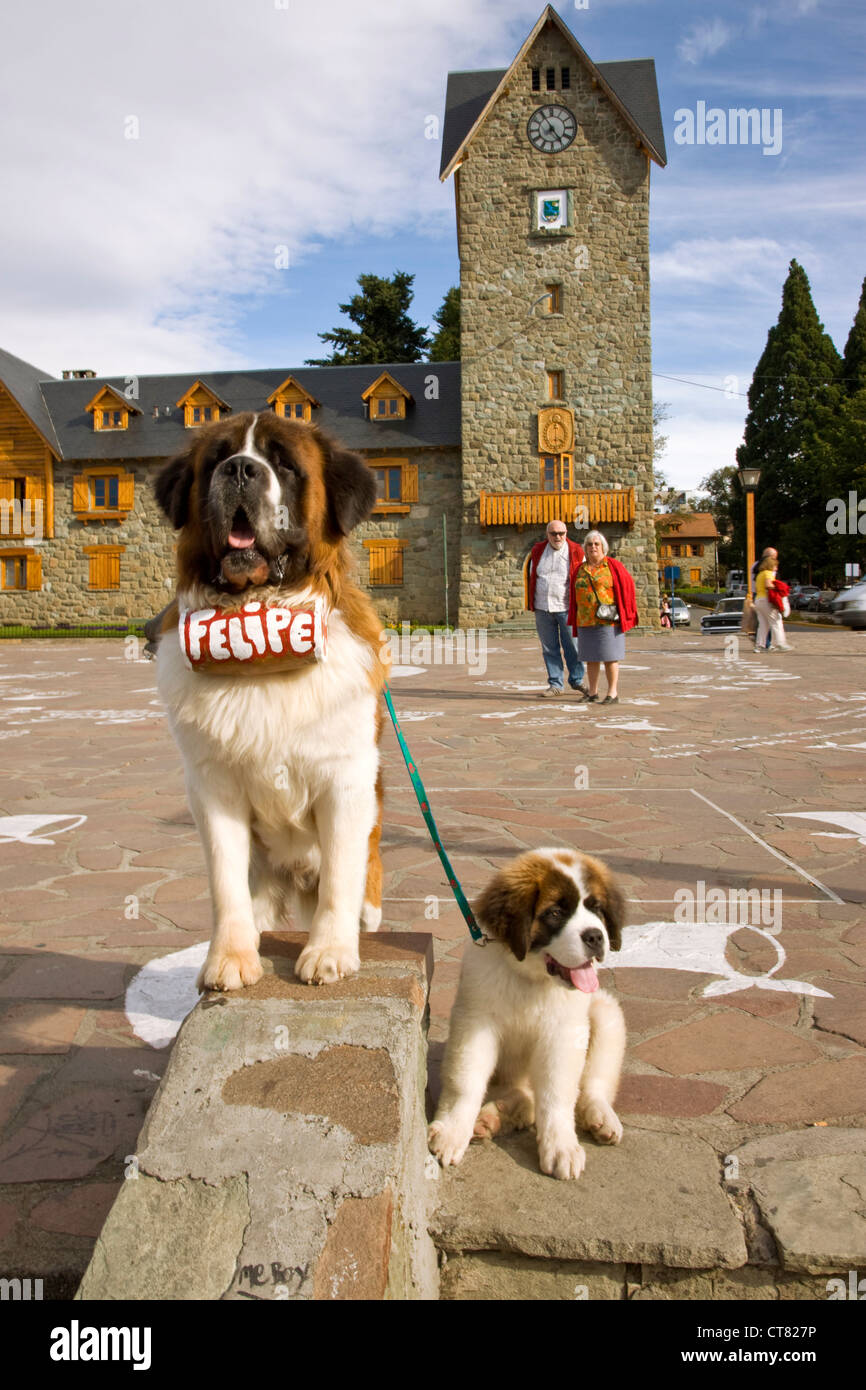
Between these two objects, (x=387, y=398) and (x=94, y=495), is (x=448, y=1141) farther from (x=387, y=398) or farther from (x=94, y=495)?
(x=94, y=495)

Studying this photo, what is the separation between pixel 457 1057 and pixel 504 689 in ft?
39.9

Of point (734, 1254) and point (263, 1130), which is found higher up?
point (263, 1130)

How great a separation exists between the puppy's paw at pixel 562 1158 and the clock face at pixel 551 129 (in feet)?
124

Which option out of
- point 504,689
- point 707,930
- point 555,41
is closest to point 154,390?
point 555,41

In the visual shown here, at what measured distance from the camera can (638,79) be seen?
3588cm

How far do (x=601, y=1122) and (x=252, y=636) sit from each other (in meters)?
1.65

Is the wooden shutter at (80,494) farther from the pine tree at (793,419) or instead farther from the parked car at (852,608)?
the pine tree at (793,419)

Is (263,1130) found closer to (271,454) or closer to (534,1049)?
(534,1049)

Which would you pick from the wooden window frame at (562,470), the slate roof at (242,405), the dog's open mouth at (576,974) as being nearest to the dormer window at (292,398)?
the slate roof at (242,405)

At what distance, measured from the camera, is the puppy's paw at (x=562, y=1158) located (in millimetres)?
2434

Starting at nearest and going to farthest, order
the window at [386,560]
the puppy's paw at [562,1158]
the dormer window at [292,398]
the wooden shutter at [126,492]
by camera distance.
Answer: the puppy's paw at [562,1158], the window at [386,560], the dormer window at [292,398], the wooden shutter at [126,492]

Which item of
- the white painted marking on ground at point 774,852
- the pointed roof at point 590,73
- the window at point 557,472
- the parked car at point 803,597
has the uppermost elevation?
the pointed roof at point 590,73

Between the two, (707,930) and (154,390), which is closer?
(707,930)

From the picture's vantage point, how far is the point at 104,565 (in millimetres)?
40875
